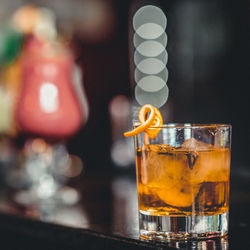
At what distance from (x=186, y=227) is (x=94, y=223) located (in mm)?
268

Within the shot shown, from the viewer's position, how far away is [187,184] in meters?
0.73

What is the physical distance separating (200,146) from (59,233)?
382mm

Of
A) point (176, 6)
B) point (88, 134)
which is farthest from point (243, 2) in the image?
point (88, 134)

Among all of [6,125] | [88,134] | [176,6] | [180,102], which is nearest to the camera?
[6,125]

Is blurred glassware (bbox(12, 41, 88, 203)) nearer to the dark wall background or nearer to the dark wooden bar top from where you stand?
the dark wooden bar top

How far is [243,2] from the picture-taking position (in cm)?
436

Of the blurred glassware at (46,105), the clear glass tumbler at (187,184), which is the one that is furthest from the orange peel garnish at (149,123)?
the blurred glassware at (46,105)

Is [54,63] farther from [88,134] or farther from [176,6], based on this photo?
[176,6]

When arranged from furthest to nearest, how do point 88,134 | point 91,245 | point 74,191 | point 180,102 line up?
point 180,102 → point 88,134 → point 74,191 → point 91,245

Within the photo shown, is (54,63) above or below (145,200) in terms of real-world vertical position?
above

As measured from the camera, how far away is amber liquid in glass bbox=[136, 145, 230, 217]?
72cm
